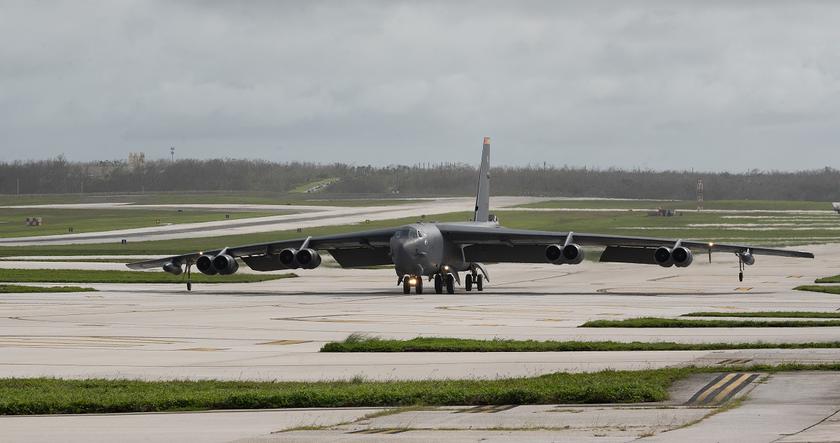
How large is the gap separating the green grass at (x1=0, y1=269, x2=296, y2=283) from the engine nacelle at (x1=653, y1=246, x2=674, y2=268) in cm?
2041

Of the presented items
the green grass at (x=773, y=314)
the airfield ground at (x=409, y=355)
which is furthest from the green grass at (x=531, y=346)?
the green grass at (x=773, y=314)

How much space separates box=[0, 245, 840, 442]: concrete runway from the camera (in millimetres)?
14547

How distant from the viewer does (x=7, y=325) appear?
32.2 metres

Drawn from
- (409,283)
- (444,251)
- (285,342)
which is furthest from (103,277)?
(285,342)

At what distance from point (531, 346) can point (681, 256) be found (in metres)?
24.4

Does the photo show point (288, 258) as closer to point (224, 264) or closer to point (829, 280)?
point (224, 264)

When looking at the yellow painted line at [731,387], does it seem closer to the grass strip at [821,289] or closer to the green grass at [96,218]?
the grass strip at [821,289]

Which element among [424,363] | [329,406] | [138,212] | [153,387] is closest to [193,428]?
[329,406]

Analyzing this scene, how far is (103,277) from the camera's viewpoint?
59.0m

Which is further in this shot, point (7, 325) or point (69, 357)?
point (7, 325)

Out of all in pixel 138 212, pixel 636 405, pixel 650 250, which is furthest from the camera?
pixel 138 212

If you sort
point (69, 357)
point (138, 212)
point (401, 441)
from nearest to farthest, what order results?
1. point (401, 441)
2. point (69, 357)
3. point (138, 212)

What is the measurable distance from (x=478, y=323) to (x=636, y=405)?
1689 centimetres

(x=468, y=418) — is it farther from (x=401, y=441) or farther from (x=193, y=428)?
(x=193, y=428)
